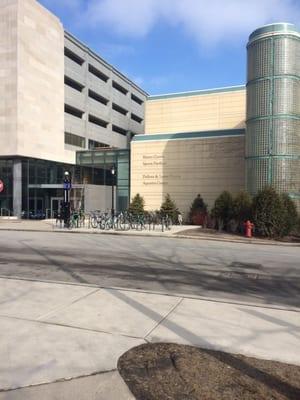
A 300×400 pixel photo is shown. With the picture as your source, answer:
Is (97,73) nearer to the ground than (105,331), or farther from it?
farther from it

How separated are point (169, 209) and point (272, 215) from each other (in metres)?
12.9

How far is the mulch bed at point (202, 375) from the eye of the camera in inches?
163

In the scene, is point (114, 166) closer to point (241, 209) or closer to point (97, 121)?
point (97, 121)

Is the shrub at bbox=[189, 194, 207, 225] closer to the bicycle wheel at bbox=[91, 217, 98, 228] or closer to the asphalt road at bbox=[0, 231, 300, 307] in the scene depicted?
the bicycle wheel at bbox=[91, 217, 98, 228]

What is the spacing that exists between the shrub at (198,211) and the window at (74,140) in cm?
2310

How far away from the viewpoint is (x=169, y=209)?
35.0m

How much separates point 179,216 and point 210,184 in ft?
16.7

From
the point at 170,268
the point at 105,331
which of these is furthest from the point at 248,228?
the point at 105,331

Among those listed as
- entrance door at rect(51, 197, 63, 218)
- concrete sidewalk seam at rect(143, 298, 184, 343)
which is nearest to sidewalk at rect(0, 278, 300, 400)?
concrete sidewalk seam at rect(143, 298, 184, 343)

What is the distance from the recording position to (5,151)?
141 feet

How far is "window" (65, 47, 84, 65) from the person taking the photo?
5389 centimetres

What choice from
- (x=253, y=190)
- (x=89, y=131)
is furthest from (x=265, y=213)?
(x=89, y=131)

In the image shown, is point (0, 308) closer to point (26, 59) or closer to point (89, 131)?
point (26, 59)

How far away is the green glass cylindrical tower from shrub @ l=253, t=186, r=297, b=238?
2.64 metres
